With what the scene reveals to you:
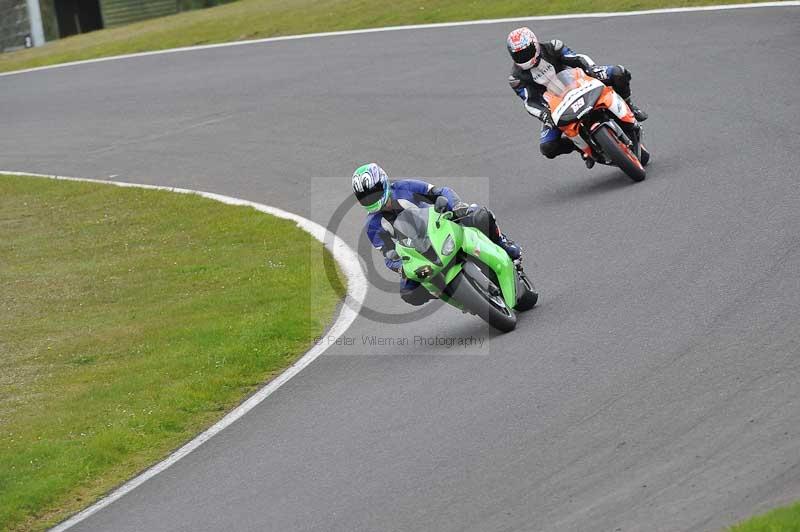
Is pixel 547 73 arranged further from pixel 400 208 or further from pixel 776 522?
pixel 776 522

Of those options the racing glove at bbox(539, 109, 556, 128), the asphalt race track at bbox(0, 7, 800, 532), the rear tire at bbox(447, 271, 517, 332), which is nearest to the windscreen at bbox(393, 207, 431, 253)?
the rear tire at bbox(447, 271, 517, 332)

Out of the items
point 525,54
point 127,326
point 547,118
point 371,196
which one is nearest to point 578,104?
point 547,118

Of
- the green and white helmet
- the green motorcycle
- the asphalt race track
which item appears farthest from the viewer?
the green and white helmet

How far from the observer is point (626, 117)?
13.8 meters

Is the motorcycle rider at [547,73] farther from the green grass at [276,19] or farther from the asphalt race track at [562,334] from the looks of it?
the green grass at [276,19]

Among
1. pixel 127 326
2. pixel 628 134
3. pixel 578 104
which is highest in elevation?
pixel 578 104

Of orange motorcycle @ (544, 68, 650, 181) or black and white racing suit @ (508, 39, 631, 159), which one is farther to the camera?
black and white racing suit @ (508, 39, 631, 159)

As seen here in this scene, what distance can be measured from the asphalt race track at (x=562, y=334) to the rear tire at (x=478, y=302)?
0.17m

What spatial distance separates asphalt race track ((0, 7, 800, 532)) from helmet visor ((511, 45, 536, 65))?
1.61 meters

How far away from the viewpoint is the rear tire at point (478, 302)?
9.82m

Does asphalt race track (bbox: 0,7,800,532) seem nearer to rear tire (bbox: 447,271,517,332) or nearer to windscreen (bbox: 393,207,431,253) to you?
rear tire (bbox: 447,271,517,332)

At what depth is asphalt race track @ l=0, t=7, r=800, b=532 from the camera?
7016 mm

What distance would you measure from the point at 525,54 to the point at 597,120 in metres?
1.16

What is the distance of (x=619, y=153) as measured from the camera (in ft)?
44.1
